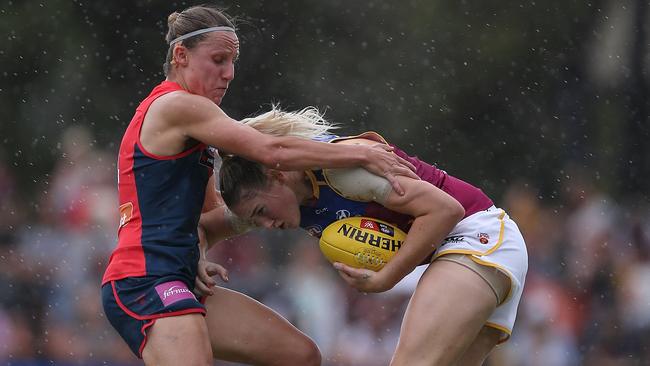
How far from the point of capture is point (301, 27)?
10.0 m

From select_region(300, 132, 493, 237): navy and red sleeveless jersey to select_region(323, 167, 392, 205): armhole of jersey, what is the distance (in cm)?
6

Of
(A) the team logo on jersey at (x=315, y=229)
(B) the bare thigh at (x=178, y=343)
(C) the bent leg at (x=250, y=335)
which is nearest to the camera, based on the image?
(B) the bare thigh at (x=178, y=343)

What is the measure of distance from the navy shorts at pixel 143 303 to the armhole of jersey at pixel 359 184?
746 millimetres

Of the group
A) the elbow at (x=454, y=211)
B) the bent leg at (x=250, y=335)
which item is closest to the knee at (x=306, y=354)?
the bent leg at (x=250, y=335)

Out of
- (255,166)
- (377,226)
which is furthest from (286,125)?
(377,226)

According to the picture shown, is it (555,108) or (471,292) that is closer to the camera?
(471,292)

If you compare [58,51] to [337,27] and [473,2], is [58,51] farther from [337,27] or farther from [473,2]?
[473,2]

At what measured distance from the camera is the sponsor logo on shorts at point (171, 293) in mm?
4766

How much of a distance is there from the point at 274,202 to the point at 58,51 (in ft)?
17.7

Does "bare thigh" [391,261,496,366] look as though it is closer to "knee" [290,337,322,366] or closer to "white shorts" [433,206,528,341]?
"white shorts" [433,206,528,341]

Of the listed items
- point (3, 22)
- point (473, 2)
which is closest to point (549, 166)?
point (473, 2)

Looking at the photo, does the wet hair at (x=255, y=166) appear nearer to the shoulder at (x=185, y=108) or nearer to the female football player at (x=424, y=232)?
the female football player at (x=424, y=232)

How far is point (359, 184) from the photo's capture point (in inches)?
191

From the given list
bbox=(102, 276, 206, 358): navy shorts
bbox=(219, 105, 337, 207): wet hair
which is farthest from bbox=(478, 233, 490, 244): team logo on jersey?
bbox=(102, 276, 206, 358): navy shorts
